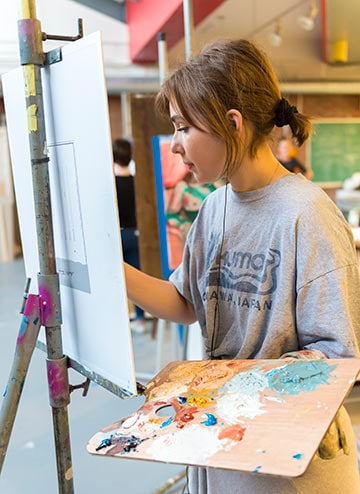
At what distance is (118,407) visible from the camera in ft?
8.41

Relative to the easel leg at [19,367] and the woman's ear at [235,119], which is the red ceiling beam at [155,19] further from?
the easel leg at [19,367]

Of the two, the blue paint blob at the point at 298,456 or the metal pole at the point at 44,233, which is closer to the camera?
the blue paint blob at the point at 298,456

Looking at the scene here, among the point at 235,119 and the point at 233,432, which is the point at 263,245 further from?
the point at 233,432

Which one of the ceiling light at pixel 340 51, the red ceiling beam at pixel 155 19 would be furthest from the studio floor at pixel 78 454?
the ceiling light at pixel 340 51

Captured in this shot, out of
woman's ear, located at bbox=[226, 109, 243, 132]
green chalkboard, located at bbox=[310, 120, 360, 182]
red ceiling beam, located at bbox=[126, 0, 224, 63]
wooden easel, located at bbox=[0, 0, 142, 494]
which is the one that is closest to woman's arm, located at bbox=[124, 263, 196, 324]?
wooden easel, located at bbox=[0, 0, 142, 494]

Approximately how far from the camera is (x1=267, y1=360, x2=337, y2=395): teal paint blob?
73 cm

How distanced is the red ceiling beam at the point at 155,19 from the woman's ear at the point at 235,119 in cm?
278

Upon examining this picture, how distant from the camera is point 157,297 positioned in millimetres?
1109

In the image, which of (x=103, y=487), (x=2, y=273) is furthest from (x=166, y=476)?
(x=2, y=273)

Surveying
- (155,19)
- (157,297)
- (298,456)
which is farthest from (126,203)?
(298,456)

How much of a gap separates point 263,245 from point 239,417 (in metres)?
0.34

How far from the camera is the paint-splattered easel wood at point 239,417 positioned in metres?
0.60

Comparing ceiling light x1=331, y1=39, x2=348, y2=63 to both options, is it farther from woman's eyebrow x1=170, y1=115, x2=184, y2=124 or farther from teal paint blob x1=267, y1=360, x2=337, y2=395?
teal paint blob x1=267, y1=360, x2=337, y2=395

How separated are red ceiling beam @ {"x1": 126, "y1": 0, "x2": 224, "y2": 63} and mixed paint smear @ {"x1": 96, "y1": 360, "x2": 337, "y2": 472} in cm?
307
